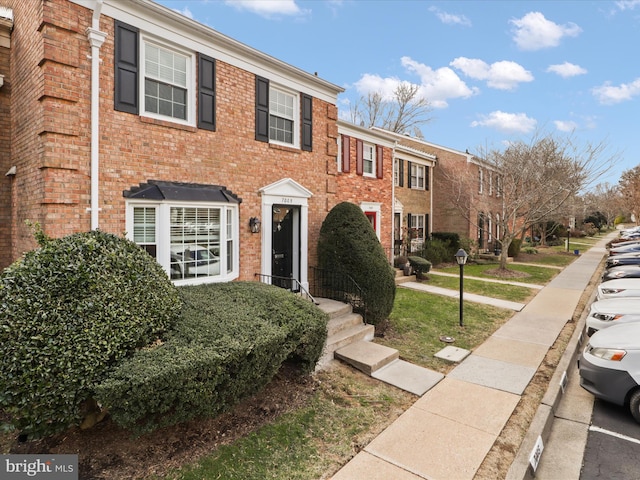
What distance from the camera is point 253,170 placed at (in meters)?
8.41

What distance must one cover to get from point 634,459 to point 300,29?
14969mm

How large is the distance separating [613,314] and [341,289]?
214 inches

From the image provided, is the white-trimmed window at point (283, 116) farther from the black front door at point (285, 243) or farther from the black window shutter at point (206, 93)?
the black front door at point (285, 243)

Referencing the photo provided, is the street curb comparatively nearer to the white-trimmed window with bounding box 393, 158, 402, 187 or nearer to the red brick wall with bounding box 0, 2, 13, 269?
the red brick wall with bounding box 0, 2, 13, 269

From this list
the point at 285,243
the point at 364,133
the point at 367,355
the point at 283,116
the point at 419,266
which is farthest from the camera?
the point at 419,266

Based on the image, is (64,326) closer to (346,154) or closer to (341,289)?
(341,289)

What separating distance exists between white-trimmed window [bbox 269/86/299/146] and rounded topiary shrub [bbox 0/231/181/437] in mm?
5877

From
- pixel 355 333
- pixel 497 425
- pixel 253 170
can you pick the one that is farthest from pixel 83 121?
pixel 497 425

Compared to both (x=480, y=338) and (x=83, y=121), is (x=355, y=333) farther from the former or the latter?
(x=83, y=121)

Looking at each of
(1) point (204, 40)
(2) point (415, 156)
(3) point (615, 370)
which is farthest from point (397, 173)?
(3) point (615, 370)

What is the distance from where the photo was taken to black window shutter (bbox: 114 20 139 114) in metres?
6.28

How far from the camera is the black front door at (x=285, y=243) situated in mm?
9109

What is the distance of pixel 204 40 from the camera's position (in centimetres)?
739

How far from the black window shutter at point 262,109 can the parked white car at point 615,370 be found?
7.62 metres
